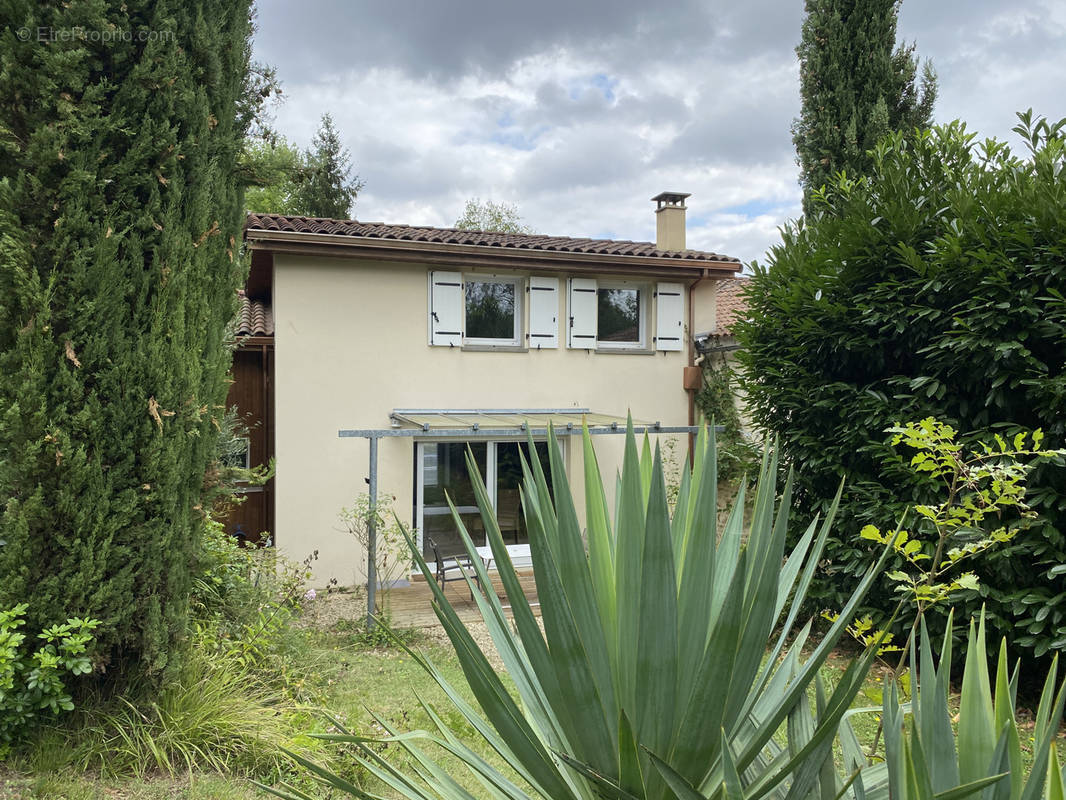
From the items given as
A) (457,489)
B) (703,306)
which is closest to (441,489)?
(457,489)

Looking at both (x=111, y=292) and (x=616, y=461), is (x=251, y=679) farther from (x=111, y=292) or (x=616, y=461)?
(x=616, y=461)

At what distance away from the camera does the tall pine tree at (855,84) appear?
39.6ft

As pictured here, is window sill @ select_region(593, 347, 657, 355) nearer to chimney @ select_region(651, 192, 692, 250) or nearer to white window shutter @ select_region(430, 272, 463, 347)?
white window shutter @ select_region(430, 272, 463, 347)

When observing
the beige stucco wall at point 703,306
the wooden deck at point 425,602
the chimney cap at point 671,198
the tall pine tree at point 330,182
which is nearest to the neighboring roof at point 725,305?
the beige stucco wall at point 703,306

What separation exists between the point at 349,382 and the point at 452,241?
282cm

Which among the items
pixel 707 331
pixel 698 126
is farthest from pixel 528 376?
pixel 698 126

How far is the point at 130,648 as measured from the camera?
4.01 metres

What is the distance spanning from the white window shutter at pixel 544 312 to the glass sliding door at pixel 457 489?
1781mm

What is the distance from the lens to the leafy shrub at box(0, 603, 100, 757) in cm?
349

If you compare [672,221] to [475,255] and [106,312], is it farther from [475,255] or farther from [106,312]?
[106,312]

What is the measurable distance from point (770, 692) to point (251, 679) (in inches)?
160

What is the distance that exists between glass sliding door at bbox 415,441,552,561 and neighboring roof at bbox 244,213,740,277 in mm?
3210

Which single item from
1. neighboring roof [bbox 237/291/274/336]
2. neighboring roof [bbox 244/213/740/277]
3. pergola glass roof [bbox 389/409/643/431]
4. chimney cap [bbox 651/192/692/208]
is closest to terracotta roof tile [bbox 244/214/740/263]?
neighboring roof [bbox 244/213/740/277]

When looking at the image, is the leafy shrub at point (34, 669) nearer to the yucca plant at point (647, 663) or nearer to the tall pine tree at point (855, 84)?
the yucca plant at point (647, 663)
